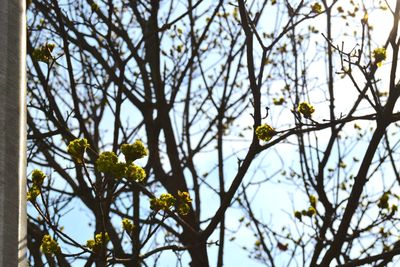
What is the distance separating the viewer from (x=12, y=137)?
148 centimetres

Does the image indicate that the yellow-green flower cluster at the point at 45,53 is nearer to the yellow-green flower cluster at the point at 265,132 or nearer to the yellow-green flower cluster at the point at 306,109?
the yellow-green flower cluster at the point at 265,132

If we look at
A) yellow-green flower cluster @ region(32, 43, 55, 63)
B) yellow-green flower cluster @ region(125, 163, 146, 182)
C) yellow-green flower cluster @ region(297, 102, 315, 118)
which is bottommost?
yellow-green flower cluster @ region(125, 163, 146, 182)

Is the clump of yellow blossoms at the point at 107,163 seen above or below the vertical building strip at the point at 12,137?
above

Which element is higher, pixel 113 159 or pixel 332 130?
pixel 332 130

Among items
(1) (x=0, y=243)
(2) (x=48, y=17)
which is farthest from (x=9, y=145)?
(2) (x=48, y=17)

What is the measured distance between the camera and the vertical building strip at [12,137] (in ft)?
4.61

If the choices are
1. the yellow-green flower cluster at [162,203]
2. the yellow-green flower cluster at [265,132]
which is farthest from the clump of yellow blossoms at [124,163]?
the yellow-green flower cluster at [265,132]

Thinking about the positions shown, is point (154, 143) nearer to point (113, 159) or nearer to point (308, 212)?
point (308, 212)

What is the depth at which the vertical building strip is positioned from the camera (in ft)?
4.61

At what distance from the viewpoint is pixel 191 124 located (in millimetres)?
6094

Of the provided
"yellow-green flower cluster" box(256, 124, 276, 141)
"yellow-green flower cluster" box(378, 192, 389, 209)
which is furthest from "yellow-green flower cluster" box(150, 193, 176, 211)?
"yellow-green flower cluster" box(378, 192, 389, 209)

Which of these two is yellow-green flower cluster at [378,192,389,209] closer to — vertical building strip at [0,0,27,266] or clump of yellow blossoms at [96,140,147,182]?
clump of yellow blossoms at [96,140,147,182]

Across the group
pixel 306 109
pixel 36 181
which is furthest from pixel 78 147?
pixel 306 109

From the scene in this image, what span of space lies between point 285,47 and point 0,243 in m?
5.09
